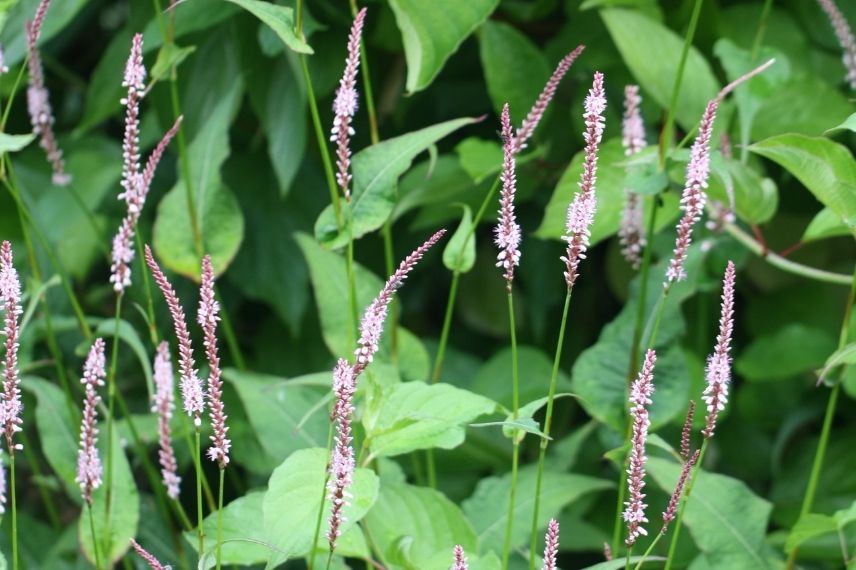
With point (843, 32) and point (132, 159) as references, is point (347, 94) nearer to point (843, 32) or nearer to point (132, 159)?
point (132, 159)

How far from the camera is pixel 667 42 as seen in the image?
48.7 inches

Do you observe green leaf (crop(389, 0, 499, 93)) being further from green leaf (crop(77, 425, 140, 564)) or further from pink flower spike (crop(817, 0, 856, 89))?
green leaf (crop(77, 425, 140, 564))

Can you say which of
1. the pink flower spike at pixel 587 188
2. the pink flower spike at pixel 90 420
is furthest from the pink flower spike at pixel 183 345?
the pink flower spike at pixel 587 188

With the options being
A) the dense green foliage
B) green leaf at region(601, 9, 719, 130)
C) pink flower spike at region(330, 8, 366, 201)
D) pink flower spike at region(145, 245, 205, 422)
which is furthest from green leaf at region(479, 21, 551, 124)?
pink flower spike at region(145, 245, 205, 422)

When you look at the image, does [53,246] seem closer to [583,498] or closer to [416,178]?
[416,178]

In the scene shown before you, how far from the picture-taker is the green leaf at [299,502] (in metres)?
0.74

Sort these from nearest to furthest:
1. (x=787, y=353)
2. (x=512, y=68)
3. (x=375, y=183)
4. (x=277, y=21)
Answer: (x=277, y=21) < (x=375, y=183) < (x=512, y=68) < (x=787, y=353)

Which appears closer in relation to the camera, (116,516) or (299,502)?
(299,502)

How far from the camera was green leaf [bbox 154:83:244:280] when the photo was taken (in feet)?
3.75

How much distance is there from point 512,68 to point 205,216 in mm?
384

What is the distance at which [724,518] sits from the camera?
102 cm

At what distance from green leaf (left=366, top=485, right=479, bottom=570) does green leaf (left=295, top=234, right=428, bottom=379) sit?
0.48 ft

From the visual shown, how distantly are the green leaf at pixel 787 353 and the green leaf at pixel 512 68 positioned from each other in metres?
0.43

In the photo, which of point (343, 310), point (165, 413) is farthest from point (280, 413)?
point (165, 413)
